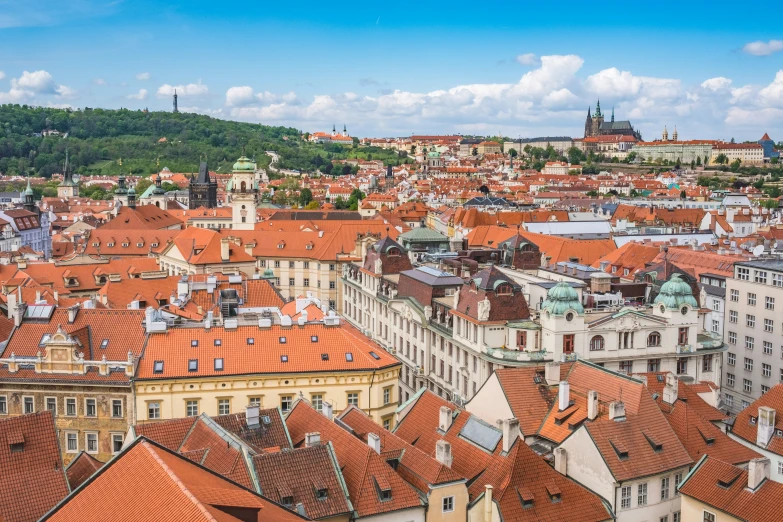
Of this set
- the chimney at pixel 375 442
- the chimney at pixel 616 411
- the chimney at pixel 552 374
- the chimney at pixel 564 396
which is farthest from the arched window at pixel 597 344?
the chimney at pixel 375 442

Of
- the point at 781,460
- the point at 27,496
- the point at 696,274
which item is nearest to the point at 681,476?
the point at 781,460

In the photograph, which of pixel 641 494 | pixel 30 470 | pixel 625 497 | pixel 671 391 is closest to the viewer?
pixel 30 470

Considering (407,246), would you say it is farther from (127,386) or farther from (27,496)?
(27,496)

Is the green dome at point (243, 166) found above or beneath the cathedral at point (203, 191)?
above

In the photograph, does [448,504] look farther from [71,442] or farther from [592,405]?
[71,442]

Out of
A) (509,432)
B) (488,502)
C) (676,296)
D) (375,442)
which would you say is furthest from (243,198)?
(488,502)

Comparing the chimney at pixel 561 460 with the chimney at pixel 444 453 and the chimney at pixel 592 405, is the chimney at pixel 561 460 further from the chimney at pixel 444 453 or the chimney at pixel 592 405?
the chimney at pixel 444 453
